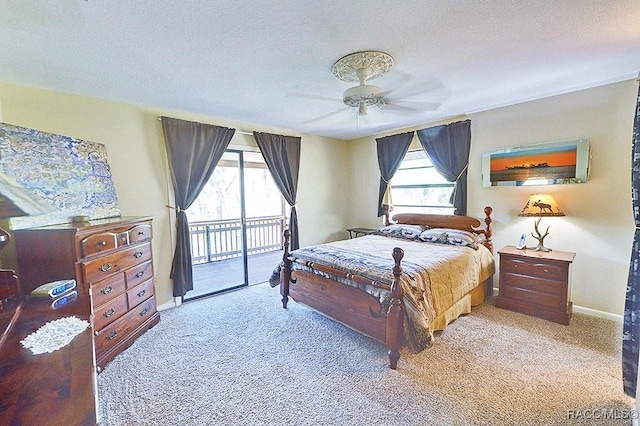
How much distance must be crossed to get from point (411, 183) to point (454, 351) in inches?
112

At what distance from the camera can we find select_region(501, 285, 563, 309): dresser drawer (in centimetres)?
291

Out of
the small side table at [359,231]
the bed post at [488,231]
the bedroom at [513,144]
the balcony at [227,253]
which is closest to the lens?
the bedroom at [513,144]

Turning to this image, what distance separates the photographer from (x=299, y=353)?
2.49 metres

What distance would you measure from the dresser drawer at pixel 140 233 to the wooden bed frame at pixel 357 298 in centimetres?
152

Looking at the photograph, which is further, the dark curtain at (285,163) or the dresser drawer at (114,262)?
the dark curtain at (285,163)

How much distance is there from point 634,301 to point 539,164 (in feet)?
6.56

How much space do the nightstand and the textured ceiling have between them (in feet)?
6.02

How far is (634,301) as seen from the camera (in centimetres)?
177

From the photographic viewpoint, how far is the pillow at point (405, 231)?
3.96 metres

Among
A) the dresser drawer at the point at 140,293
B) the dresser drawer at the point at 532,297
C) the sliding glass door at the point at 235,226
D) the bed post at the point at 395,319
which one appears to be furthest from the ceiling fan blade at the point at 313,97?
the dresser drawer at the point at 532,297

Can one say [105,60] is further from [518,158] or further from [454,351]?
[518,158]

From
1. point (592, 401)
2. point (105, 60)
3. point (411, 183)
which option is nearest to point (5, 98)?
point (105, 60)

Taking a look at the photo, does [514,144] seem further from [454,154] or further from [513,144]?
[454,154]

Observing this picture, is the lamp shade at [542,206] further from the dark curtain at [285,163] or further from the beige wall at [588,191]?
the dark curtain at [285,163]
